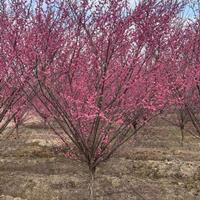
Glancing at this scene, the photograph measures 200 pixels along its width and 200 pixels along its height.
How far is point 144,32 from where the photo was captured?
23.0 ft

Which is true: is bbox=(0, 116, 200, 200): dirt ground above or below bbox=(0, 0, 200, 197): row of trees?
below

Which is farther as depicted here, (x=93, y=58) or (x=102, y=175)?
(x=102, y=175)

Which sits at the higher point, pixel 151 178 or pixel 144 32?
pixel 144 32

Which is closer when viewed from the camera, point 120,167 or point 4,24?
point 4,24

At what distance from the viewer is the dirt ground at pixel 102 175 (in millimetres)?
11016

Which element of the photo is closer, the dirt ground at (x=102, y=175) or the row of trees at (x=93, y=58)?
the row of trees at (x=93, y=58)

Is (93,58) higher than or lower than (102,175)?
higher

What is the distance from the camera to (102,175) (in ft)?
41.5

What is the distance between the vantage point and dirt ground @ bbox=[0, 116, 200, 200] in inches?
434

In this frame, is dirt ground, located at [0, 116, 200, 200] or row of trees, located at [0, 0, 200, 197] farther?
dirt ground, located at [0, 116, 200, 200]

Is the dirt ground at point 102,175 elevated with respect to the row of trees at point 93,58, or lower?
lower

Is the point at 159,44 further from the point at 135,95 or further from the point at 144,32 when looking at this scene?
the point at 135,95

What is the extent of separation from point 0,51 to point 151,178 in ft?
23.6

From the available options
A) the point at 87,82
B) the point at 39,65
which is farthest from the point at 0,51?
the point at 87,82
